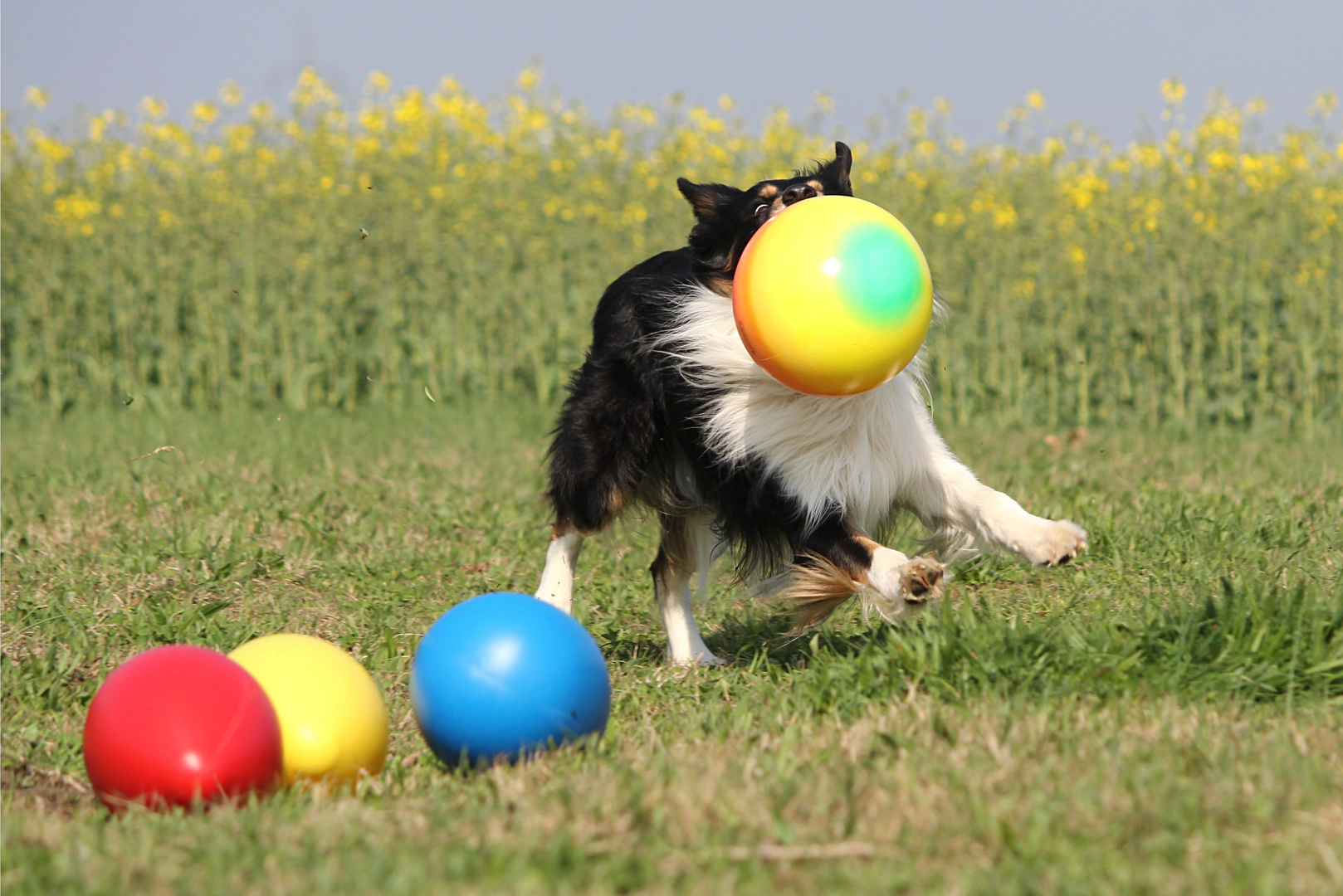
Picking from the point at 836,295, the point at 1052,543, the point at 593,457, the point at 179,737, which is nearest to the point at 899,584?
the point at 1052,543

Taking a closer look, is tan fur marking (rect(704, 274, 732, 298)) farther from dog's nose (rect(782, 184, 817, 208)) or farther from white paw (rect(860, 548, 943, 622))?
white paw (rect(860, 548, 943, 622))

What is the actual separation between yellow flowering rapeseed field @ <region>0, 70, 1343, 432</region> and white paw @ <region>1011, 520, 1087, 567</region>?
21.6 ft

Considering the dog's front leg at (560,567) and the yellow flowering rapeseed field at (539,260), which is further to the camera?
the yellow flowering rapeseed field at (539,260)

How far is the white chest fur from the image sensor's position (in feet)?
12.0

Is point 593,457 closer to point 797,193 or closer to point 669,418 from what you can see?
point 669,418

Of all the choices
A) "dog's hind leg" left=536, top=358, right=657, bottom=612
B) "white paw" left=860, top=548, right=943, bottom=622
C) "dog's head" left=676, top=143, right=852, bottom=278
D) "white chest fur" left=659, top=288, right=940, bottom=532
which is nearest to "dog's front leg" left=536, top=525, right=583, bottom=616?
"dog's hind leg" left=536, top=358, right=657, bottom=612

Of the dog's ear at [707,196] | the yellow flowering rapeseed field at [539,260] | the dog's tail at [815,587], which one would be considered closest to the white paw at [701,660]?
the dog's tail at [815,587]

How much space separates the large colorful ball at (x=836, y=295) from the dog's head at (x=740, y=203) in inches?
11.6

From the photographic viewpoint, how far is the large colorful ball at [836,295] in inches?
126

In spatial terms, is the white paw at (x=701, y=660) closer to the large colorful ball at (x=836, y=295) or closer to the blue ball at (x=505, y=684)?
the blue ball at (x=505, y=684)

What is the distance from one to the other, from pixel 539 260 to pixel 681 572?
287 inches

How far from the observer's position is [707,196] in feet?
12.6

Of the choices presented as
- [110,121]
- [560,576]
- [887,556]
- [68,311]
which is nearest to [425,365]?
[68,311]

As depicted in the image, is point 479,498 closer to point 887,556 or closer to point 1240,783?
point 887,556
